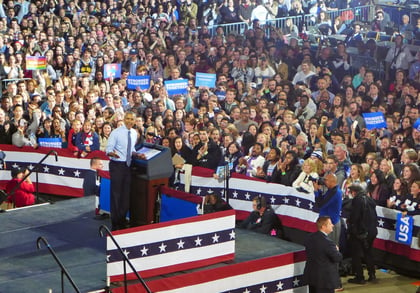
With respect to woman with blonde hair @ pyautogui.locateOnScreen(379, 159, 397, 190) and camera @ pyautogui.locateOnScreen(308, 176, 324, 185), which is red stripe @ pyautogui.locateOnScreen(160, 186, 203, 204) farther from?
woman with blonde hair @ pyautogui.locateOnScreen(379, 159, 397, 190)

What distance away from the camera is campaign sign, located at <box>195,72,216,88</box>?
24.4m

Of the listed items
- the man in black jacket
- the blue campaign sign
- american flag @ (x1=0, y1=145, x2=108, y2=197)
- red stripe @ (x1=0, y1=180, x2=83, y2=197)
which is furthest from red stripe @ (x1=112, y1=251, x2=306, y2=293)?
red stripe @ (x1=0, y1=180, x2=83, y2=197)

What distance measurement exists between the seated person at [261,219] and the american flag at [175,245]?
2149 millimetres

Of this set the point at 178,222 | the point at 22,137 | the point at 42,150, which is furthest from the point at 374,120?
the point at 22,137

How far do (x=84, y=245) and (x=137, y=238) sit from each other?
2.07 metres

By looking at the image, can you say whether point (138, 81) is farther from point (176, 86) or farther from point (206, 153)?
point (206, 153)

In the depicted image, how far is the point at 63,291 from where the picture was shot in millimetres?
13969

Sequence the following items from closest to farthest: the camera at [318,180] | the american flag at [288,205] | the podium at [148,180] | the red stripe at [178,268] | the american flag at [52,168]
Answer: the red stripe at [178,268] < the podium at [148,180] < the american flag at [288,205] < the camera at [318,180] < the american flag at [52,168]

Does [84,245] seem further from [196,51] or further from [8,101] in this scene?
[196,51]

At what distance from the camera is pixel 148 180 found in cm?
1598

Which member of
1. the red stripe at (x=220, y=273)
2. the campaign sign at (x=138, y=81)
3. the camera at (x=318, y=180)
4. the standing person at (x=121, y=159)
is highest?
the campaign sign at (x=138, y=81)

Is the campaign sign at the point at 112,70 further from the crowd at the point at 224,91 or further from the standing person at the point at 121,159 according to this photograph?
the standing person at the point at 121,159

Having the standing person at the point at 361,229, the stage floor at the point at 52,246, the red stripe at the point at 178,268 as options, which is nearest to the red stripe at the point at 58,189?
the stage floor at the point at 52,246

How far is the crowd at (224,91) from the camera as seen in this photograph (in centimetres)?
1930
